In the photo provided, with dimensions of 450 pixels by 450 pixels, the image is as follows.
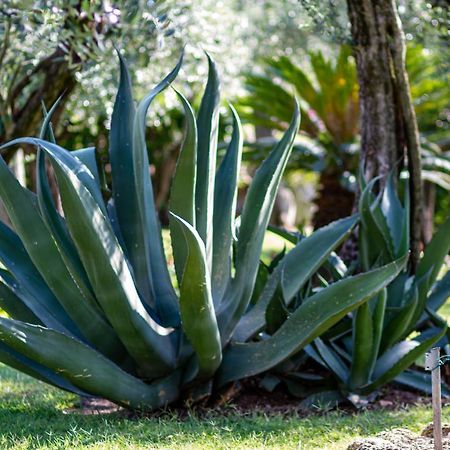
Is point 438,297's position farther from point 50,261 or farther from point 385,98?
point 50,261

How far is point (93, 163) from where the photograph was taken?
4008mm

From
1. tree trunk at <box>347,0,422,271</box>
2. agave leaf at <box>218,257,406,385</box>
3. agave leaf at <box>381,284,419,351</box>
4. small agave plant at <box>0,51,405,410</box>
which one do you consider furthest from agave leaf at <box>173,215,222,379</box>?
tree trunk at <box>347,0,422,271</box>

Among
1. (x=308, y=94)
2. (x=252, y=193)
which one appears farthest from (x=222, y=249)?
(x=308, y=94)

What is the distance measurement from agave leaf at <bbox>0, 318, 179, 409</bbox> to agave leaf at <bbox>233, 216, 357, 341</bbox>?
56 cm

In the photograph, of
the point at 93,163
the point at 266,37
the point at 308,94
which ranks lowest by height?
the point at 266,37

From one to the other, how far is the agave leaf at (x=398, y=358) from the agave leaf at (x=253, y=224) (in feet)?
2.61

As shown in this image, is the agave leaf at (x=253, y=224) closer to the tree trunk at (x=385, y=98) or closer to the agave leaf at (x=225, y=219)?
the agave leaf at (x=225, y=219)

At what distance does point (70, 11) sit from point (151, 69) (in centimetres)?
349

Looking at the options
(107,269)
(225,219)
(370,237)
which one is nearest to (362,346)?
(370,237)

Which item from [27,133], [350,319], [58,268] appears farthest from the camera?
[27,133]

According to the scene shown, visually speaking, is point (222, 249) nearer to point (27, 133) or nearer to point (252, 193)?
point (252, 193)

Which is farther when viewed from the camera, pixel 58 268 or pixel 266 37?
pixel 266 37

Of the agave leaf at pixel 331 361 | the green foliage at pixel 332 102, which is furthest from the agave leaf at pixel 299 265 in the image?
the green foliage at pixel 332 102

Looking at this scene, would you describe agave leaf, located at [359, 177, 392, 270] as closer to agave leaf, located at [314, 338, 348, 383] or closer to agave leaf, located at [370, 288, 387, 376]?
agave leaf, located at [370, 288, 387, 376]
